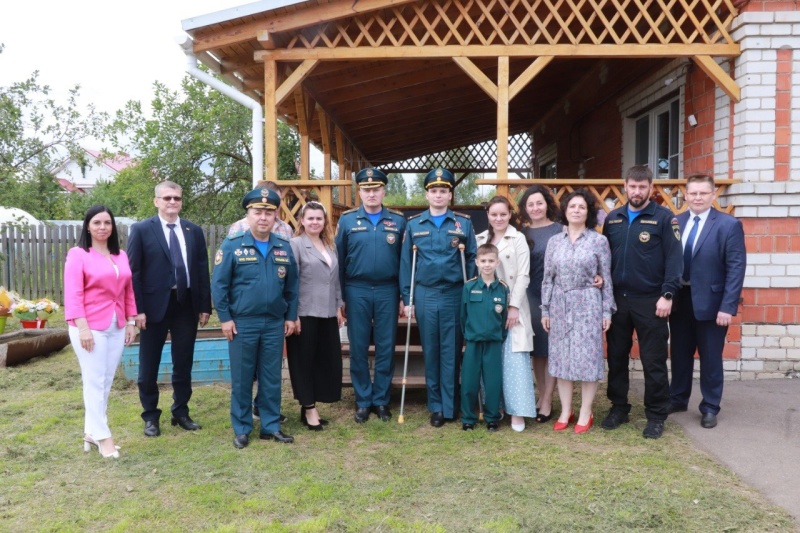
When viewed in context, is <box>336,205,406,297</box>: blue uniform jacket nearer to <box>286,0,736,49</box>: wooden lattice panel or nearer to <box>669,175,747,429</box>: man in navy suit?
<box>669,175,747,429</box>: man in navy suit

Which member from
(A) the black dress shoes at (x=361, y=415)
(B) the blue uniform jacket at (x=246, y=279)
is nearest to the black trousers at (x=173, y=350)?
(B) the blue uniform jacket at (x=246, y=279)

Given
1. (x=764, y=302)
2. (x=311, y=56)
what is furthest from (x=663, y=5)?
(x=311, y=56)

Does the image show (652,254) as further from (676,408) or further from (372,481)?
(372,481)

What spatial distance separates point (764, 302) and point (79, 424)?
6.05m

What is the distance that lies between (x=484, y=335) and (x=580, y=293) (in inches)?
28.1

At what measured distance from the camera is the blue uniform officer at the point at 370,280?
4.81 metres

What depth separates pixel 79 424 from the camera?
496 cm

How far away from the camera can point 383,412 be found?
499 cm

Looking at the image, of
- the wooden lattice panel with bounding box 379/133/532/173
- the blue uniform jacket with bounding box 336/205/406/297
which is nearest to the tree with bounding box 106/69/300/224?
the wooden lattice panel with bounding box 379/133/532/173

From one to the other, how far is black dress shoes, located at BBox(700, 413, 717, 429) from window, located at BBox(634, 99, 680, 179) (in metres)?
3.56

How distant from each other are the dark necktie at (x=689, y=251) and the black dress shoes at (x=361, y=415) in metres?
2.55

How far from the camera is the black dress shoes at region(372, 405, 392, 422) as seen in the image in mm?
4965

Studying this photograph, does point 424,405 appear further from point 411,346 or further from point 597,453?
point 597,453

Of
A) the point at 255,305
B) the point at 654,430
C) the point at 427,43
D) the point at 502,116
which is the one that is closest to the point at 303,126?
the point at 427,43
